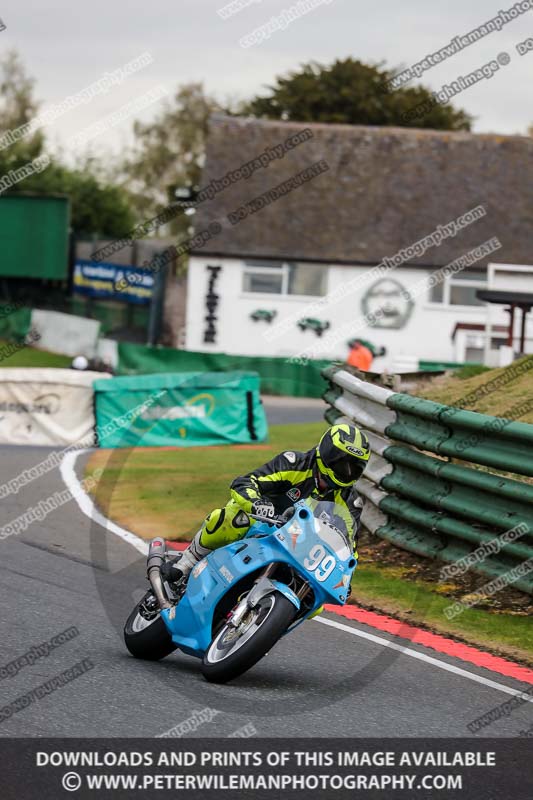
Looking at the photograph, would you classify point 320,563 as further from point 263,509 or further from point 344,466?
point 344,466

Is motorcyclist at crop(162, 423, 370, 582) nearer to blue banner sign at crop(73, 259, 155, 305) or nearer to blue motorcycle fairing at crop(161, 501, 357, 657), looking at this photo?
blue motorcycle fairing at crop(161, 501, 357, 657)

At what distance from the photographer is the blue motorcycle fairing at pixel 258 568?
6.45 metres

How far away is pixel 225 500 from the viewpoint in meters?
13.7

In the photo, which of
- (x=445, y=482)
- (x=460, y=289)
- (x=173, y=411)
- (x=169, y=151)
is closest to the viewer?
(x=445, y=482)

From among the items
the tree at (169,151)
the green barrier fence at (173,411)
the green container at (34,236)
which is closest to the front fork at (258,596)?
the green barrier fence at (173,411)

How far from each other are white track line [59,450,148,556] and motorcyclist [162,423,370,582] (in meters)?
3.97

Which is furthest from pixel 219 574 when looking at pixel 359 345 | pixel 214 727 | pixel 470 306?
pixel 470 306

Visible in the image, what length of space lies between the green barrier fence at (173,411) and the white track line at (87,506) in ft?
6.75

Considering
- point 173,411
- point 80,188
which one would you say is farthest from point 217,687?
point 80,188

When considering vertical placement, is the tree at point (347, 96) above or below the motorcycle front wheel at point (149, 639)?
above

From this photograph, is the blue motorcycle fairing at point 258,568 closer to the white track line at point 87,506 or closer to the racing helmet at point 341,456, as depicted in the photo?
the racing helmet at point 341,456

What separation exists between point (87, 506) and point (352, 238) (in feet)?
99.2
